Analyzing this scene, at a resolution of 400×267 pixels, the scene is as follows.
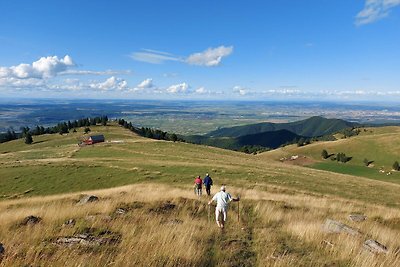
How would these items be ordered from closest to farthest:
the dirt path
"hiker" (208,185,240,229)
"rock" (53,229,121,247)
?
the dirt path
"rock" (53,229,121,247)
"hiker" (208,185,240,229)

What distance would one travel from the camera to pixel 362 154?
491ft

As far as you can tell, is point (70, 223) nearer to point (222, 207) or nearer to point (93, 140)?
point (222, 207)

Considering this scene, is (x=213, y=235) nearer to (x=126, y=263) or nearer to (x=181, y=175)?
(x=126, y=263)

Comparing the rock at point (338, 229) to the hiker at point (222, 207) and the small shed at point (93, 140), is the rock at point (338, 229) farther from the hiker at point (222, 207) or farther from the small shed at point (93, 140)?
the small shed at point (93, 140)

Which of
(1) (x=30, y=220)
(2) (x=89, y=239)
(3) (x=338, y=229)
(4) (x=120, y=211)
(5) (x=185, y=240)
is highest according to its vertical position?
(5) (x=185, y=240)

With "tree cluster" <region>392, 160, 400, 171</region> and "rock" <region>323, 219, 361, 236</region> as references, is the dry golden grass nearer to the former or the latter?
"rock" <region>323, 219, 361, 236</region>

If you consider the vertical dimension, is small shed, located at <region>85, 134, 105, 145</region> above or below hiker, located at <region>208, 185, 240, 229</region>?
below

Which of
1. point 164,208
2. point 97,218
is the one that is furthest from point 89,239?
point 164,208

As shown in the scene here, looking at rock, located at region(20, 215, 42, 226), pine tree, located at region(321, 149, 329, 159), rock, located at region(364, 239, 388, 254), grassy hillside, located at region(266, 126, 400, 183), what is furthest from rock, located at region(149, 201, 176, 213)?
pine tree, located at region(321, 149, 329, 159)

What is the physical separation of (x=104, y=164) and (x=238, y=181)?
2541cm

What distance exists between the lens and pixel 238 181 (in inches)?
1642

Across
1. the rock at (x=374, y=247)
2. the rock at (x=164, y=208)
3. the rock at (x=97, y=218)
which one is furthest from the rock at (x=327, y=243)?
the rock at (x=97, y=218)

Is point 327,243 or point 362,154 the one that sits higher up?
point 327,243

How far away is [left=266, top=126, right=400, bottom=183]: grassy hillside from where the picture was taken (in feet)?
407
